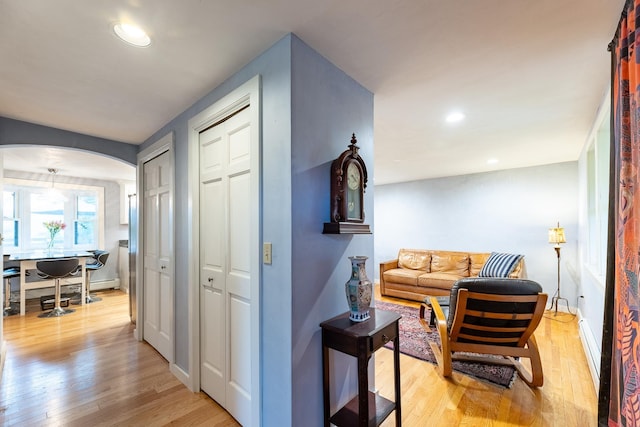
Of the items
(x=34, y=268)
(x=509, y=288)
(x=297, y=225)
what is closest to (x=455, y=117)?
(x=509, y=288)

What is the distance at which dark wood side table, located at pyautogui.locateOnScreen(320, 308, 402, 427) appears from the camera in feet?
4.71

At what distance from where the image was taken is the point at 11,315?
13.8 ft

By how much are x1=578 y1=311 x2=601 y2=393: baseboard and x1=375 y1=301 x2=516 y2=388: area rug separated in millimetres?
573

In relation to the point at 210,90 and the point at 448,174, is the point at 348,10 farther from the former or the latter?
the point at 448,174

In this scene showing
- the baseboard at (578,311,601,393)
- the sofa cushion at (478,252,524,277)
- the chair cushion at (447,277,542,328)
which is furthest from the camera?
the sofa cushion at (478,252,524,277)

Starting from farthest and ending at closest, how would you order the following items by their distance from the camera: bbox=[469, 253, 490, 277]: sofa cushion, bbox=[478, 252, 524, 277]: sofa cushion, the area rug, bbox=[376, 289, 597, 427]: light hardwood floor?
bbox=[469, 253, 490, 277]: sofa cushion → bbox=[478, 252, 524, 277]: sofa cushion → the area rug → bbox=[376, 289, 597, 427]: light hardwood floor

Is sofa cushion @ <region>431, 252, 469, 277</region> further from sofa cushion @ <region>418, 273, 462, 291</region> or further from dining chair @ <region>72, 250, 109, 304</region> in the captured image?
dining chair @ <region>72, 250, 109, 304</region>

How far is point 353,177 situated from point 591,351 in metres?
2.86

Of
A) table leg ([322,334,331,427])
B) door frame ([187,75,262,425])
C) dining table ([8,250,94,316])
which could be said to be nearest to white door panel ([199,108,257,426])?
door frame ([187,75,262,425])

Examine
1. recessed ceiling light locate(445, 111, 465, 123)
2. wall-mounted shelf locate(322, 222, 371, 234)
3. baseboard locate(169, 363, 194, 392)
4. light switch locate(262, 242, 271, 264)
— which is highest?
recessed ceiling light locate(445, 111, 465, 123)

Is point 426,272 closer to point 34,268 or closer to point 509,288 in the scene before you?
point 509,288

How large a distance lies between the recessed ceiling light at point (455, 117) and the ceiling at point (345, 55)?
0.07 meters

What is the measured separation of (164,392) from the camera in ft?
7.45

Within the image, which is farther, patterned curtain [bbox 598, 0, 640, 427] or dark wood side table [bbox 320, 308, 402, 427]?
dark wood side table [bbox 320, 308, 402, 427]
